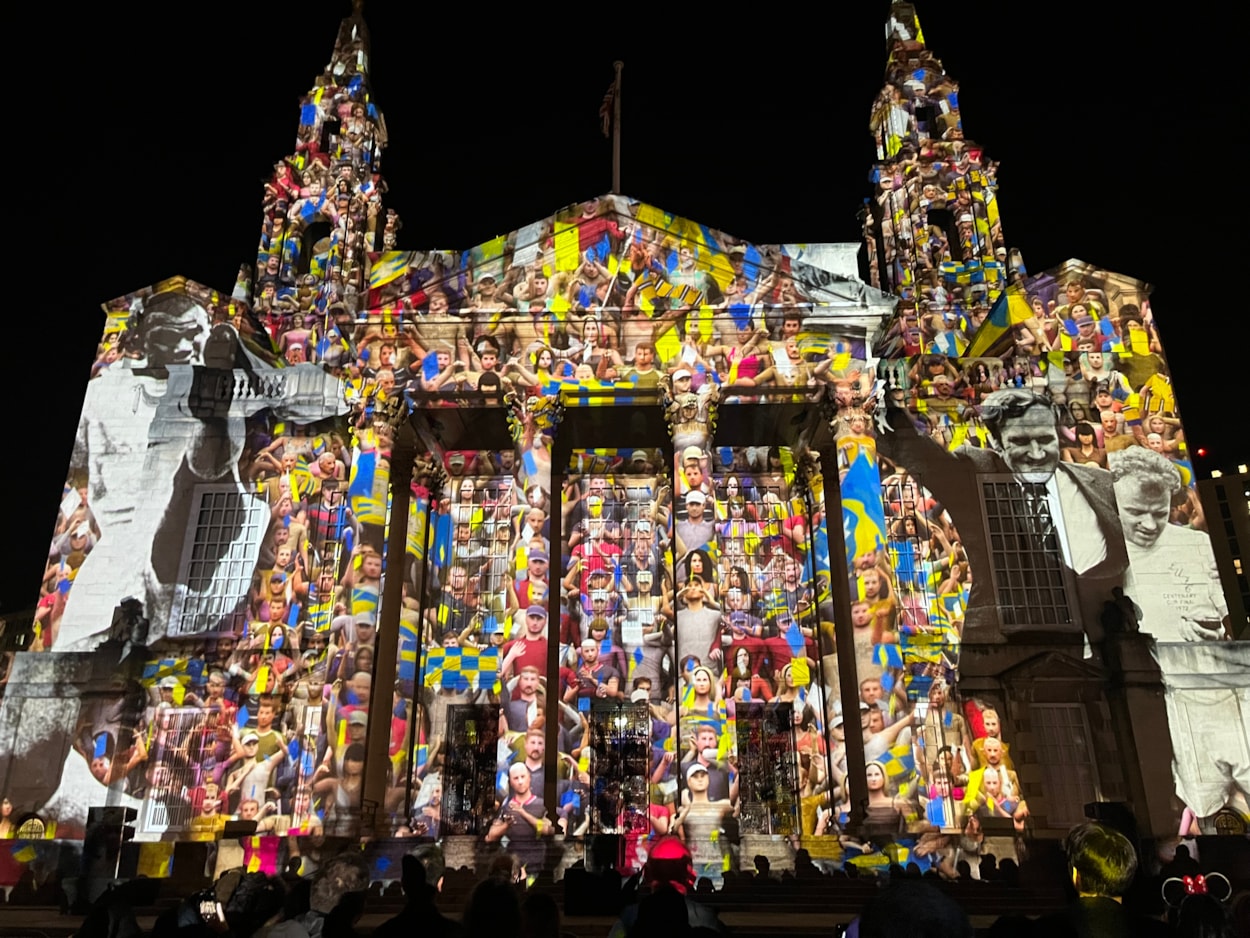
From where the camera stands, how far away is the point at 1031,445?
25.1 m

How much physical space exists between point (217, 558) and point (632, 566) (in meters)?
10.9

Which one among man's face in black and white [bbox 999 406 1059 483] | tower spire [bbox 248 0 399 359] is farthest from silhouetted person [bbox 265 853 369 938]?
tower spire [bbox 248 0 399 359]

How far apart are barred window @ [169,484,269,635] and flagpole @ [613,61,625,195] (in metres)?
12.7

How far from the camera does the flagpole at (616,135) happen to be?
24.9 meters

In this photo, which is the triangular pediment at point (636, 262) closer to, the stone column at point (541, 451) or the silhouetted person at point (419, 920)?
the stone column at point (541, 451)

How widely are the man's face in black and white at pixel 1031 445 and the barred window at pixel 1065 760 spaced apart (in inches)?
239

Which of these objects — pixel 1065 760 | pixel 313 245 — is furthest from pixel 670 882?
pixel 313 245

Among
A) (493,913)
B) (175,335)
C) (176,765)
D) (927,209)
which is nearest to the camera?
(493,913)

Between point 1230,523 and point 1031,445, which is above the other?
point 1230,523

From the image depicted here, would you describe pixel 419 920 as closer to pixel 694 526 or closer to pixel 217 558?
pixel 694 526

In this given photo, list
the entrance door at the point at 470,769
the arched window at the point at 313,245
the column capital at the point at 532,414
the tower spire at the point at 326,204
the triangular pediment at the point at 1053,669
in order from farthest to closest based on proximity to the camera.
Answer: the arched window at the point at 313,245
the tower spire at the point at 326,204
the entrance door at the point at 470,769
the triangular pediment at the point at 1053,669
the column capital at the point at 532,414

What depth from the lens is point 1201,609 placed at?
23.2 m

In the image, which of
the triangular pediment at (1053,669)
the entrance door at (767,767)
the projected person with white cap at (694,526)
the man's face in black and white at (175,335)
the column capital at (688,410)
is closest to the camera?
the projected person with white cap at (694,526)

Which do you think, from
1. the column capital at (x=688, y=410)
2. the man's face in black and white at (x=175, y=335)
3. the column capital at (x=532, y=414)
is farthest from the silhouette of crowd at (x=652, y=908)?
the man's face in black and white at (x=175, y=335)
